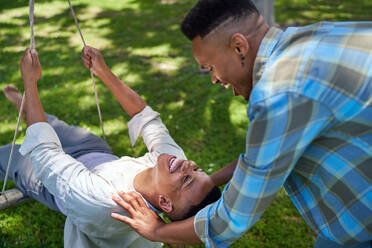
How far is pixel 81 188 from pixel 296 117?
167 cm

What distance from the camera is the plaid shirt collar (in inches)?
60.0

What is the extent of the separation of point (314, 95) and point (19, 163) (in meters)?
2.69

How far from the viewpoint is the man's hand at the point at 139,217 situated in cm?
211

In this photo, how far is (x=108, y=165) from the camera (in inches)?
115

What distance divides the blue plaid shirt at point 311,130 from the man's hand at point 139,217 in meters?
0.45

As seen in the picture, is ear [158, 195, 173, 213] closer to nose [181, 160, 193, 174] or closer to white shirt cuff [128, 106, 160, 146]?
nose [181, 160, 193, 174]

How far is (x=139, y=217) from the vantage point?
221 centimetres

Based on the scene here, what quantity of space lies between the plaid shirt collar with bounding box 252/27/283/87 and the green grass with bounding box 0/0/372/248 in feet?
7.40

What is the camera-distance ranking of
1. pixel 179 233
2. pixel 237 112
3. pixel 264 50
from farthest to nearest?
pixel 237 112, pixel 179 233, pixel 264 50


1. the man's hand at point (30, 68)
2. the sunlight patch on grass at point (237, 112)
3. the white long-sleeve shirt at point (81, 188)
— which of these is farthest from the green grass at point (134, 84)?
the man's hand at point (30, 68)

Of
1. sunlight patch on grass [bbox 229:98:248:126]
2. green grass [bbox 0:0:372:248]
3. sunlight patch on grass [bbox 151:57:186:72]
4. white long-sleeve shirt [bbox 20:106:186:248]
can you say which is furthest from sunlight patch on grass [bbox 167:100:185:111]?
white long-sleeve shirt [bbox 20:106:186:248]

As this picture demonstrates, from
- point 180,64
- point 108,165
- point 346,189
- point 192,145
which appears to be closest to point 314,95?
point 346,189

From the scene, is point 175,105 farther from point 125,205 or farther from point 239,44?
point 239,44

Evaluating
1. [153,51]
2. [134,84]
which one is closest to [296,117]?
[134,84]
